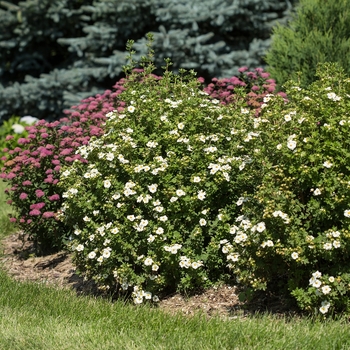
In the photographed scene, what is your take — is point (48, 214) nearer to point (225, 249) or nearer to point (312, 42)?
point (225, 249)

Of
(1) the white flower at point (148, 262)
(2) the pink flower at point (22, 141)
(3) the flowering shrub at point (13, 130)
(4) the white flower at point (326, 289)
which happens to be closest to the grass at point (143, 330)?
(4) the white flower at point (326, 289)

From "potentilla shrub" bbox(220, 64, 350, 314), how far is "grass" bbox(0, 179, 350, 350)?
9.4 inches

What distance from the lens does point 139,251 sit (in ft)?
14.9

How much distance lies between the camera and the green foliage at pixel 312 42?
6.53m

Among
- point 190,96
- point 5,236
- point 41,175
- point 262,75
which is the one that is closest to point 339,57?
point 262,75

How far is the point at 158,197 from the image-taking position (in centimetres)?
456

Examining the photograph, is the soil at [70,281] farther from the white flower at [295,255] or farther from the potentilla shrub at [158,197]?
the white flower at [295,255]

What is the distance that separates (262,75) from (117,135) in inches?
72.6

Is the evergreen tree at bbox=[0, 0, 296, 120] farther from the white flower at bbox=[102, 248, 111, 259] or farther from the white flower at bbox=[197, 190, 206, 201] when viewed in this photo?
the white flower at bbox=[102, 248, 111, 259]

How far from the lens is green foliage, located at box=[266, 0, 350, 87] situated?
6527 mm

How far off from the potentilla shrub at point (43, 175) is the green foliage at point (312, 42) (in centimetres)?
194

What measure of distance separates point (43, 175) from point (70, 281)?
98cm

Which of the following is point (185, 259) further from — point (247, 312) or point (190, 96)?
point (190, 96)

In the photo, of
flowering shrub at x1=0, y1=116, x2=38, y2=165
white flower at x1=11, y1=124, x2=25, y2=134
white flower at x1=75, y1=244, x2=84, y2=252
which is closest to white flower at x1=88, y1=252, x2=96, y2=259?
white flower at x1=75, y1=244, x2=84, y2=252
